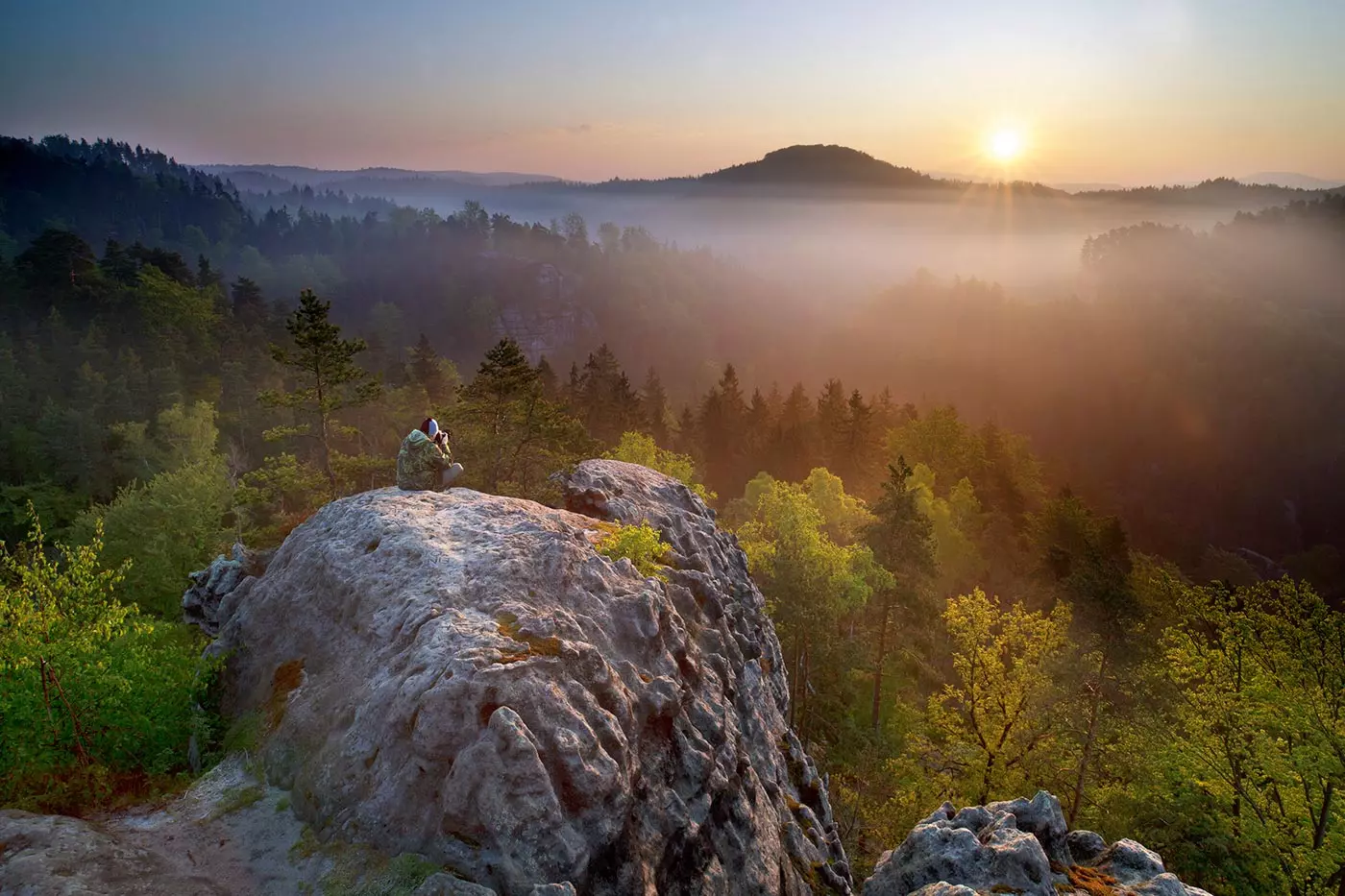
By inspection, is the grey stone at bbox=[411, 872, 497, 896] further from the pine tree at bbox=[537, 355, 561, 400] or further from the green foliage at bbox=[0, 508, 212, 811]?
the pine tree at bbox=[537, 355, 561, 400]

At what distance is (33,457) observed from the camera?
202ft

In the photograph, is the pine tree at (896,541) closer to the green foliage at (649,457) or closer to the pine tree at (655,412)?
the green foliage at (649,457)

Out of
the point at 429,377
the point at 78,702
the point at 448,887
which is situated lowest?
the point at 448,887

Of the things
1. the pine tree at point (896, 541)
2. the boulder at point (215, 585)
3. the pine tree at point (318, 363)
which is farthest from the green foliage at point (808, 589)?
the boulder at point (215, 585)

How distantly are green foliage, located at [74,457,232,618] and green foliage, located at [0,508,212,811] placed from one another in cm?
2578

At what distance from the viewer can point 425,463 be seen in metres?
22.8

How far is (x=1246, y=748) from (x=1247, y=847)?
3.78 m

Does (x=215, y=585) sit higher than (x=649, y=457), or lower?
higher

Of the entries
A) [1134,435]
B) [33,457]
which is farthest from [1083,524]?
[1134,435]

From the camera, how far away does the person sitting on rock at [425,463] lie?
2264 centimetres

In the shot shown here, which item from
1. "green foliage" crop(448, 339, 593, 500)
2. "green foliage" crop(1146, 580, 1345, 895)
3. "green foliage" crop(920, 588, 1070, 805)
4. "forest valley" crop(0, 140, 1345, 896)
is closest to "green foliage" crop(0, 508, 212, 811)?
"forest valley" crop(0, 140, 1345, 896)

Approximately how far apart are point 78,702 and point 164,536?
3032 centimetres

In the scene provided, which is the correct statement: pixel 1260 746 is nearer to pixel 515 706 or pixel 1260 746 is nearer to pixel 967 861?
pixel 967 861

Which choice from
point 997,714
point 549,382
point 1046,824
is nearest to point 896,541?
point 997,714
